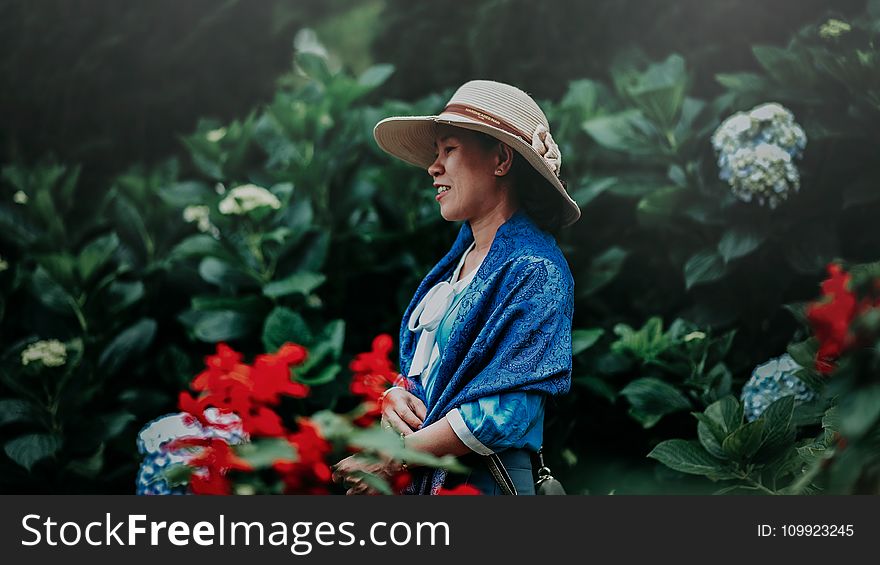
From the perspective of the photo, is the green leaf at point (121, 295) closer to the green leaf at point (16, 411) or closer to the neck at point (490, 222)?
the green leaf at point (16, 411)

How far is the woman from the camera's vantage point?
2.09 metres

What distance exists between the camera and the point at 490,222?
234 cm

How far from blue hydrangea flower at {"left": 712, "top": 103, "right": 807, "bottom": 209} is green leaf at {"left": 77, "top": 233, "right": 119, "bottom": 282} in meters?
2.32

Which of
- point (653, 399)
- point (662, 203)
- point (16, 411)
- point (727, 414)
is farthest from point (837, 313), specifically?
point (16, 411)

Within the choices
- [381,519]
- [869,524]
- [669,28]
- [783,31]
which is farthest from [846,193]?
[381,519]

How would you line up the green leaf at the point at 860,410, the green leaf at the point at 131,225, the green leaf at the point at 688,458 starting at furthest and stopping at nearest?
1. the green leaf at the point at 131,225
2. the green leaf at the point at 688,458
3. the green leaf at the point at 860,410

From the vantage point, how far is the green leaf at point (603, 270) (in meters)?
3.55

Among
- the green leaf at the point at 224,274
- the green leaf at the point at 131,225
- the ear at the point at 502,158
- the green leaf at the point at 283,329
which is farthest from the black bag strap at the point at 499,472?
the green leaf at the point at 131,225

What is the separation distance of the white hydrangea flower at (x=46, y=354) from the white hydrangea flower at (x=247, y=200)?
2.48 ft

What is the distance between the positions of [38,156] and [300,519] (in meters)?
3.56

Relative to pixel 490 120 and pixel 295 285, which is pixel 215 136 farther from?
pixel 490 120

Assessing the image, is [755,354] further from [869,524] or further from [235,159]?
[235,159]

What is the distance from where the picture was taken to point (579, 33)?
4.49 metres

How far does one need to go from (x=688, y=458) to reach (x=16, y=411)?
7.71ft
